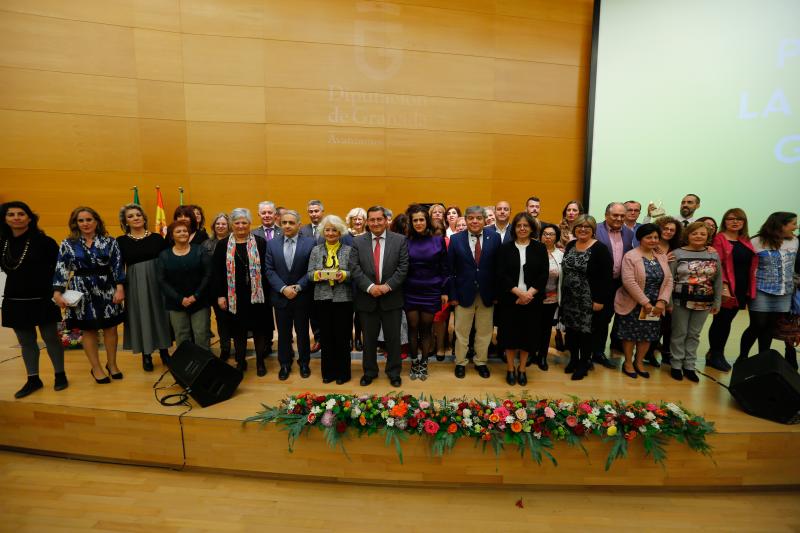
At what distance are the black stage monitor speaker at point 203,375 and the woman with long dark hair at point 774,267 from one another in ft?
13.3

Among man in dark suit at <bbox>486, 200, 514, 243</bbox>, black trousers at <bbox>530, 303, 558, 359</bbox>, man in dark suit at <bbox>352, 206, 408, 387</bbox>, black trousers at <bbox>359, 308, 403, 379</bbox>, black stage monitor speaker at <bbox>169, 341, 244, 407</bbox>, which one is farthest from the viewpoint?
man in dark suit at <bbox>486, 200, 514, 243</bbox>

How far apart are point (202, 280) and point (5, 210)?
131cm

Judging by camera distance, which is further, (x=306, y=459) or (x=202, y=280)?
(x=202, y=280)

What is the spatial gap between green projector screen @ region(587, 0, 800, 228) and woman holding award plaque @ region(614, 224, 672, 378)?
3.50 metres

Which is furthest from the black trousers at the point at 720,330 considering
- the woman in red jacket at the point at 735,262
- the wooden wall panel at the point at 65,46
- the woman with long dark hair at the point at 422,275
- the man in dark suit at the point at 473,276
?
the wooden wall panel at the point at 65,46

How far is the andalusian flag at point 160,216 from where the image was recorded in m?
4.97

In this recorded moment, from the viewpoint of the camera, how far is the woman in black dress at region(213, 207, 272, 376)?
2811 millimetres

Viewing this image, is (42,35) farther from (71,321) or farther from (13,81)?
(71,321)

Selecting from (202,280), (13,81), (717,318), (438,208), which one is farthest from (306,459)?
(13,81)

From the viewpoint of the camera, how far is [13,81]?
4.70 m

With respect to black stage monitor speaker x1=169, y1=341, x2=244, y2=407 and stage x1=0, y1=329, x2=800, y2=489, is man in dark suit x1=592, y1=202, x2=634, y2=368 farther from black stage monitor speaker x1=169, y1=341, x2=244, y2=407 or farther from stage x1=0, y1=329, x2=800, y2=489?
black stage monitor speaker x1=169, y1=341, x2=244, y2=407

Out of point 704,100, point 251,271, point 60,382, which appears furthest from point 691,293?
point 60,382

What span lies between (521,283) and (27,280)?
3579mm

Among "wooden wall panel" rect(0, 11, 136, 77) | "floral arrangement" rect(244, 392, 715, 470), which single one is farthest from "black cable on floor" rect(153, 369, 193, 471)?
"wooden wall panel" rect(0, 11, 136, 77)
